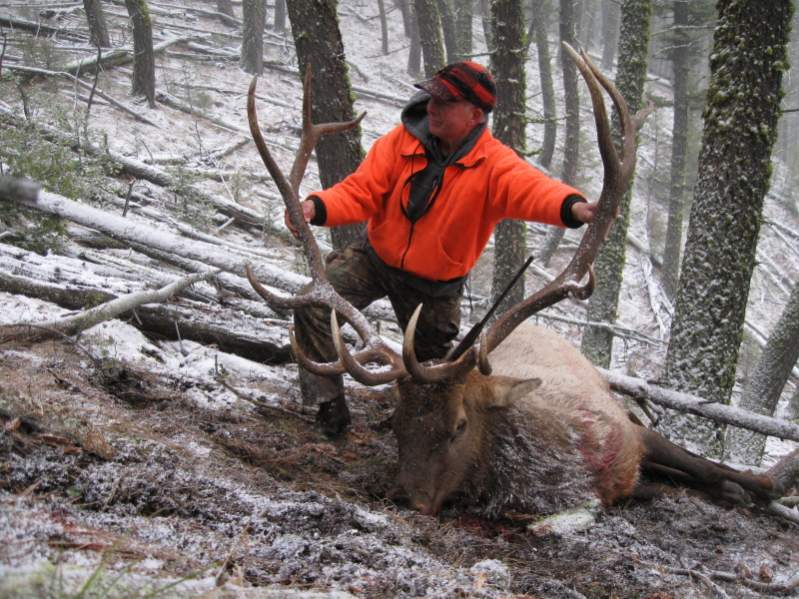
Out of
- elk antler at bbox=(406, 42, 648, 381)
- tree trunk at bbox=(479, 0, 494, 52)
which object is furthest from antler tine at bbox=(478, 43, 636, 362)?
tree trunk at bbox=(479, 0, 494, 52)

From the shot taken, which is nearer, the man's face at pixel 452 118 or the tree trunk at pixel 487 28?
the man's face at pixel 452 118

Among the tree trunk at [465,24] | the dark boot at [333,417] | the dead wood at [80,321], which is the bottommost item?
the dark boot at [333,417]

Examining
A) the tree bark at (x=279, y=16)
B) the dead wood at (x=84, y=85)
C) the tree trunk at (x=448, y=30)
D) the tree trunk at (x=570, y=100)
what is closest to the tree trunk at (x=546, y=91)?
the tree trunk at (x=570, y=100)

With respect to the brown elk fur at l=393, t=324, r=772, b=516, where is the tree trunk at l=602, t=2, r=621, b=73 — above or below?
above

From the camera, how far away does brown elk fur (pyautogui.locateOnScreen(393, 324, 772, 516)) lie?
427 cm

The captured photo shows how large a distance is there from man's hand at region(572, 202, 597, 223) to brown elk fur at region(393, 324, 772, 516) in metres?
0.96

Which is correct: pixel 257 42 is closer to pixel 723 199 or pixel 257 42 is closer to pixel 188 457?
pixel 723 199

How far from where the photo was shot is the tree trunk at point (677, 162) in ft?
66.7

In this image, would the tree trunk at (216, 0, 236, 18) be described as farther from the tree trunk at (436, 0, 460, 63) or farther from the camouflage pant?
the camouflage pant

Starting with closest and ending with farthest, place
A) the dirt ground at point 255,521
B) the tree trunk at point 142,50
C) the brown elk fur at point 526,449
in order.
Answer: the dirt ground at point 255,521
the brown elk fur at point 526,449
the tree trunk at point 142,50

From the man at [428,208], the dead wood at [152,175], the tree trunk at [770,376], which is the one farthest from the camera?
the dead wood at [152,175]

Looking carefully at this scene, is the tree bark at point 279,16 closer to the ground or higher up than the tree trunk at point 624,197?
higher up

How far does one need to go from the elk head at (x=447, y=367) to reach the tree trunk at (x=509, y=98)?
505 centimetres

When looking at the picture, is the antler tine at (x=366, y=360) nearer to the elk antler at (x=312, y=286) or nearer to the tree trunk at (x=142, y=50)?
the elk antler at (x=312, y=286)
